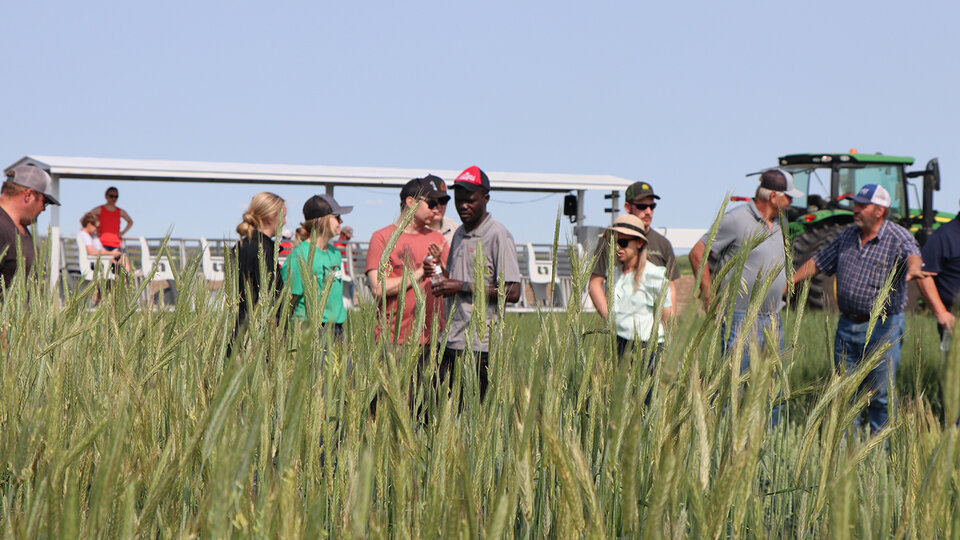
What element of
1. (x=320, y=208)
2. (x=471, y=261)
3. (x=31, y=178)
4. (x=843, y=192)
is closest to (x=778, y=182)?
(x=471, y=261)

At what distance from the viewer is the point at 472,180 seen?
11.1 ft

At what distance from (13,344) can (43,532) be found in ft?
2.33

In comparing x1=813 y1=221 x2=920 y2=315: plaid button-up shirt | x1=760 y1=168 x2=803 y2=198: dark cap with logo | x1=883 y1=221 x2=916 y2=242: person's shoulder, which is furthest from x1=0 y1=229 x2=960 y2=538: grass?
x1=883 y1=221 x2=916 y2=242: person's shoulder

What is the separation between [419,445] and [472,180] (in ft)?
7.78

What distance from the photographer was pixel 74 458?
736 mm

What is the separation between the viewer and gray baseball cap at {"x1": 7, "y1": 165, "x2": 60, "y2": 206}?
123 inches

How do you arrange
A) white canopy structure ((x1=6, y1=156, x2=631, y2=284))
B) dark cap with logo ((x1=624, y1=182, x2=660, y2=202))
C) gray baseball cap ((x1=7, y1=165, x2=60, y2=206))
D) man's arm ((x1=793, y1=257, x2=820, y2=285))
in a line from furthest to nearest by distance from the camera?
white canopy structure ((x1=6, y1=156, x2=631, y2=284)) < dark cap with logo ((x1=624, y1=182, x2=660, y2=202)) < gray baseball cap ((x1=7, y1=165, x2=60, y2=206)) < man's arm ((x1=793, y1=257, x2=820, y2=285))

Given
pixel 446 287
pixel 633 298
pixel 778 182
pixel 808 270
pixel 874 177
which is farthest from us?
pixel 874 177

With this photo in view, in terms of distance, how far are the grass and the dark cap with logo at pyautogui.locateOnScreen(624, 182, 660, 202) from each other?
3396 millimetres

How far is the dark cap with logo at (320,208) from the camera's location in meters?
3.96

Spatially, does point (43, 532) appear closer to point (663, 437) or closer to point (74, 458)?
point (74, 458)

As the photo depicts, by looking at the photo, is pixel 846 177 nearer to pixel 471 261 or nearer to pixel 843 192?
pixel 843 192

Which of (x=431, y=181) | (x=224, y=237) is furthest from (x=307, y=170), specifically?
(x=224, y=237)

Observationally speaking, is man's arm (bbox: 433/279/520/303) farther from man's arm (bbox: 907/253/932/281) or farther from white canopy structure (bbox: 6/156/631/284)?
white canopy structure (bbox: 6/156/631/284)
